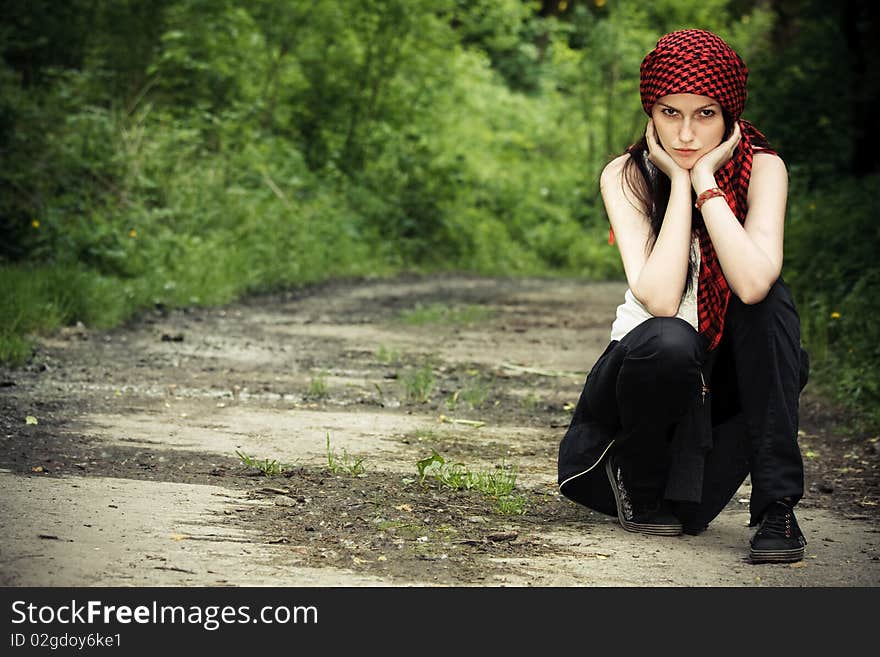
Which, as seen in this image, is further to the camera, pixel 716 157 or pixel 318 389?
pixel 318 389

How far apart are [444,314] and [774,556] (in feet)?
26.1

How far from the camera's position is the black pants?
3.79 metres

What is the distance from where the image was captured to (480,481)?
462 centimetres

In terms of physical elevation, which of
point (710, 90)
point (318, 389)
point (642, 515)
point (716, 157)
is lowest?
point (318, 389)

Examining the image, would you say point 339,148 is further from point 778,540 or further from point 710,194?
point 778,540

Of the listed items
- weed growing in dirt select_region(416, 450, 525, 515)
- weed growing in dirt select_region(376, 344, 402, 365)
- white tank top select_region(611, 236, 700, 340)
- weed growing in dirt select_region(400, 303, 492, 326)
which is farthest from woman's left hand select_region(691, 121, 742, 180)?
weed growing in dirt select_region(400, 303, 492, 326)

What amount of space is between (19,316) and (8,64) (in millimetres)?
7965

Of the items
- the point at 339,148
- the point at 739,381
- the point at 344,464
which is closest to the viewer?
the point at 739,381

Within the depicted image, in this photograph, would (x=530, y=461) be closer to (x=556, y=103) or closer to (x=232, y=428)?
(x=232, y=428)

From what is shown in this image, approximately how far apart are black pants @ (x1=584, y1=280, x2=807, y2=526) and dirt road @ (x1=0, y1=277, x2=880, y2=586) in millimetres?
309

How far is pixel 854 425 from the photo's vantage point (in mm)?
6520

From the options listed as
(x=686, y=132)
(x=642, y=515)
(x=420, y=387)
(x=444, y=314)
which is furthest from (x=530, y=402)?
(x=444, y=314)

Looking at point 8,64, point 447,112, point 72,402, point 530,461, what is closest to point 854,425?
point 530,461

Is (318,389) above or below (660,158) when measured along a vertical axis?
below
